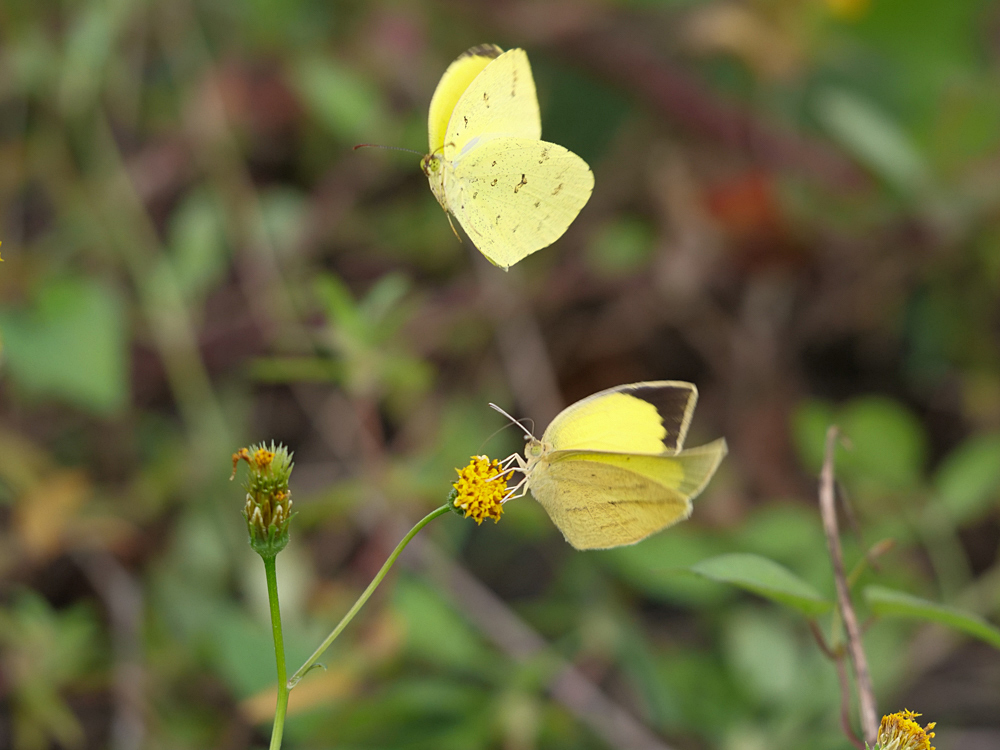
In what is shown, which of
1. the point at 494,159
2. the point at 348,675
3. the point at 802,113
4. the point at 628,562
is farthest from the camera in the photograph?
the point at 802,113

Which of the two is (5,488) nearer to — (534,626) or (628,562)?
(534,626)

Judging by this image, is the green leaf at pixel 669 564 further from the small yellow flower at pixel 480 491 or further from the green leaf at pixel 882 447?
the small yellow flower at pixel 480 491

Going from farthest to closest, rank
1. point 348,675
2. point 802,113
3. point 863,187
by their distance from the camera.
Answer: point 802,113
point 863,187
point 348,675

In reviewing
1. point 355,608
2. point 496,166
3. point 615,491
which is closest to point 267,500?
point 355,608

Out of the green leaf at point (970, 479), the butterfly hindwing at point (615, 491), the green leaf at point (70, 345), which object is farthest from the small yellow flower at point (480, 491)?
the green leaf at point (970, 479)

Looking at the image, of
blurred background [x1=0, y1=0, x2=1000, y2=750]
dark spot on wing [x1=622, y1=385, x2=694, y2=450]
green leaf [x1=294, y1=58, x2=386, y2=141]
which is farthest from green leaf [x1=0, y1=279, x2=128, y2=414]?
dark spot on wing [x1=622, y1=385, x2=694, y2=450]

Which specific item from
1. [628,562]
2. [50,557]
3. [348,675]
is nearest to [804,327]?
[628,562]
